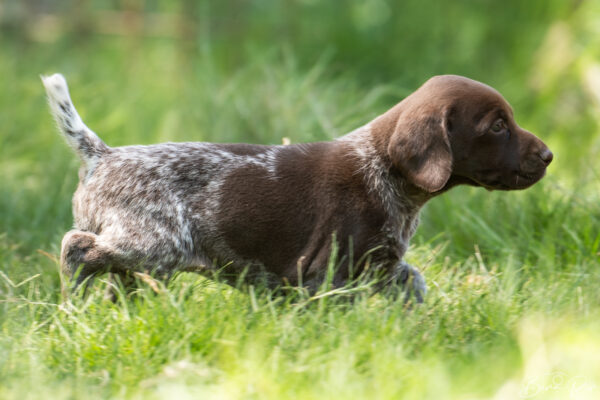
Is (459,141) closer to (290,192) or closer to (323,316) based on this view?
(290,192)

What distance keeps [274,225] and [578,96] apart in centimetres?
619

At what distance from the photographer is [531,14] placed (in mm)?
9914

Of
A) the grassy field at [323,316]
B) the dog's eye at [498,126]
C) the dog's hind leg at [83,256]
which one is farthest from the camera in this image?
the dog's eye at [498,126]

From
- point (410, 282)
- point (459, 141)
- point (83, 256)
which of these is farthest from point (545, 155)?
point (83, 256)

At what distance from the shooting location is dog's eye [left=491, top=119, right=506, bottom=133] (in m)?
3.93

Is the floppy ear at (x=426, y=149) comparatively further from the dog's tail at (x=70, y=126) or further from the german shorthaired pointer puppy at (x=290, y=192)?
the dog's tail at (x=70, y=126)

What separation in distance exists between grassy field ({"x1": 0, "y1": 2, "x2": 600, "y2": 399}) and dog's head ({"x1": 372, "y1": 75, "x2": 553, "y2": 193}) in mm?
521

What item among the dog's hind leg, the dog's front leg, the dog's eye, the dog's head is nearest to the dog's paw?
the dog's front leg

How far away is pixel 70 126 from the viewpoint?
401 centimetres

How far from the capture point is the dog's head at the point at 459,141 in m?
3.82

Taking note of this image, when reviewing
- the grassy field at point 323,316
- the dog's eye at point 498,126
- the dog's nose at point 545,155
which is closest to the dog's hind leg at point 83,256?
the grassy field at point 323,316

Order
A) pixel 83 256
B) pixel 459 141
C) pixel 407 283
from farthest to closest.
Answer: pixel 407 283 < pixel 459 141 < pixel 83 256

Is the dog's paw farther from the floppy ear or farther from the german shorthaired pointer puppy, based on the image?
the floppy ear

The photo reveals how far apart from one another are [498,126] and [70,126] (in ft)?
6.64
